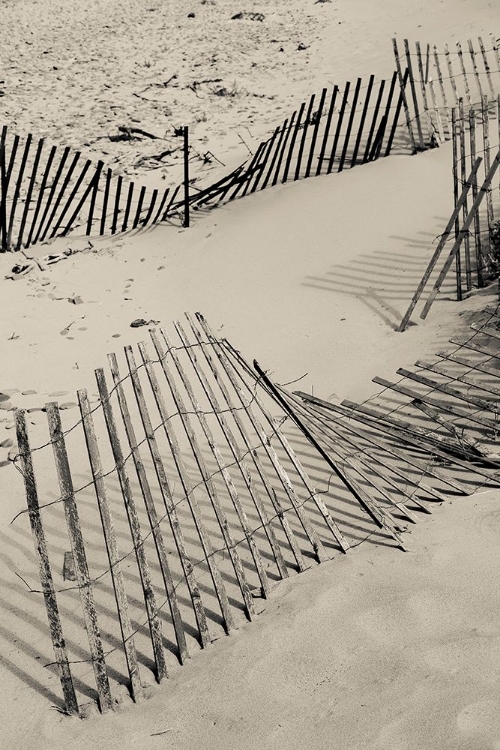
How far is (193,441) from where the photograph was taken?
11.9 ft

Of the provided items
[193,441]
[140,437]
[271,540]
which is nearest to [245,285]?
[140,437]

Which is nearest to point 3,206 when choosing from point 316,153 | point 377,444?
point 316,153

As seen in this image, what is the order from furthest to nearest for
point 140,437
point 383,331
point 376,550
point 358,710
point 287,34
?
point 287,34 < point 383,331 < point 140,437 < point 376,550 < point 358,710

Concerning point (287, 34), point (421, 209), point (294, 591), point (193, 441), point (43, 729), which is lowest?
point (43, 729)

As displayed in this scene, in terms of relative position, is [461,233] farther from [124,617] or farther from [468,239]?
[124,617]

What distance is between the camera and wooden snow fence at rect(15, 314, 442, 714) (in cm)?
293

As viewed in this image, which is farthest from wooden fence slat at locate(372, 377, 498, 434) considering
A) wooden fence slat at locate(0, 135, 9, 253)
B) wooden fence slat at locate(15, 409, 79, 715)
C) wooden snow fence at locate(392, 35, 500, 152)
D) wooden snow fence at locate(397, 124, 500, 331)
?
wooden fence slat at locate(0, 135, 9, 253)

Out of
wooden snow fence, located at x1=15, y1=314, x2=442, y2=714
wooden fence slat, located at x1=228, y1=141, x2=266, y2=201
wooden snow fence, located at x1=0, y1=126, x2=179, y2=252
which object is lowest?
wooden snow fence, located at x1=15, y1=314, x2=442, y2=714

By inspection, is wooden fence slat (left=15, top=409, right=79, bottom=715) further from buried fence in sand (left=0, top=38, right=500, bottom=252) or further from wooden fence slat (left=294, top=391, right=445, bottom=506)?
buried fence in sand (left=0, top=38, right=500, bottom=252)

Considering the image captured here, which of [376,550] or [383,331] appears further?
[383,331]

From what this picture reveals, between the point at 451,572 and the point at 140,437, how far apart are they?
96.2 inches

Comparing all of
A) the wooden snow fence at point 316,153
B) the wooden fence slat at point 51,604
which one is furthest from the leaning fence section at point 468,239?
the wooden fence slat at point 51,604

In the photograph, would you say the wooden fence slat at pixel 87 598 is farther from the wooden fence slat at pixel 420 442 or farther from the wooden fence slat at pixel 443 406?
the wooden fence slat at pixel 443 406

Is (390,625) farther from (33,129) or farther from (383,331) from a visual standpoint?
(33,129)
